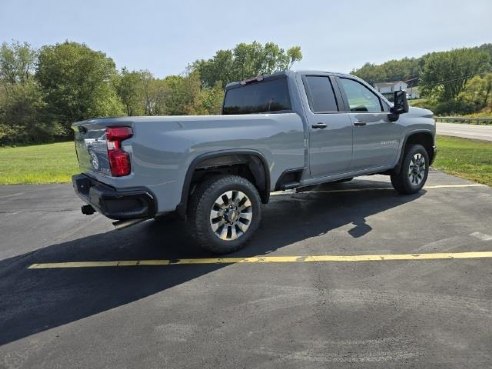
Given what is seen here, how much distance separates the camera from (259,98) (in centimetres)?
531

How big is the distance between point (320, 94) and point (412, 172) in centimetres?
253

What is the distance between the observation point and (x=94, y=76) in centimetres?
5622

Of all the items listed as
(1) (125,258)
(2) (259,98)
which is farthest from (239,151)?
(1) (125,258)

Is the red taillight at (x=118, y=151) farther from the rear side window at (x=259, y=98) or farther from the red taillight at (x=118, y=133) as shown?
the rear side window at (x=259, y=98)

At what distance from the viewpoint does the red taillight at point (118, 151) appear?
3500 mm

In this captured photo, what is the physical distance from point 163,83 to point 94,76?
56.4 ft

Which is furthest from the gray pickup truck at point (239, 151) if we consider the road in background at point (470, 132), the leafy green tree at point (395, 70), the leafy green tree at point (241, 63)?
the leafy green tree at point (395, 70)

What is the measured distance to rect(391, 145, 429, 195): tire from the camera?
640 cm

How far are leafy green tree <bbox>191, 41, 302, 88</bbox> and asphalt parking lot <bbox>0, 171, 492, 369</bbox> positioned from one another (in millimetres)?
100429

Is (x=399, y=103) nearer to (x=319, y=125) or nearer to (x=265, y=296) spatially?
(x=319, y=125)

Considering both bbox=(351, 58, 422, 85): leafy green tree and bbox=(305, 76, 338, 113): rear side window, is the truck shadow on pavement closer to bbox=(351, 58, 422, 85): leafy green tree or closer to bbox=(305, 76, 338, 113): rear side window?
bbox=(305, 76, 338, 113): rear side window

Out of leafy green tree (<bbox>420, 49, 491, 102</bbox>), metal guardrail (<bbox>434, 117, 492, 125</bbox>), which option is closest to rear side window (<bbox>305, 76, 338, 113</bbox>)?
metal guardrail (<bbox>434, 117, 492, 125</bbox>)

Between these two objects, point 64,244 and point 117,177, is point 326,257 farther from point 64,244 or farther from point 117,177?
point 64,244

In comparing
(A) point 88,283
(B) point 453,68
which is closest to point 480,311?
(A) point 88,283
